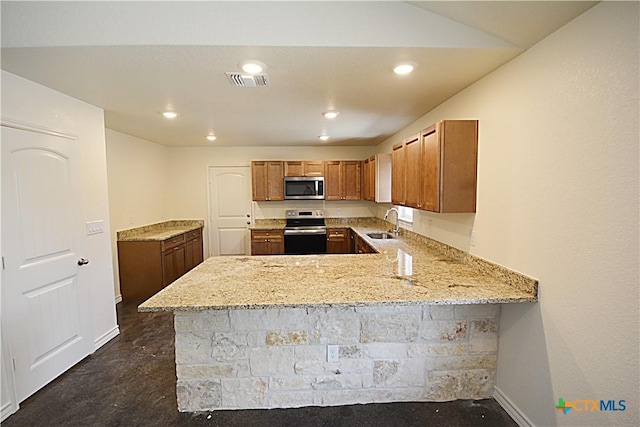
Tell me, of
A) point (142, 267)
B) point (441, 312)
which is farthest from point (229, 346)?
point (142, 267)

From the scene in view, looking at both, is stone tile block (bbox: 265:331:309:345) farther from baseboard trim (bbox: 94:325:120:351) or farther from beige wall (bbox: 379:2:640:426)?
baseboard trim (bbox: 94:325:120:351)

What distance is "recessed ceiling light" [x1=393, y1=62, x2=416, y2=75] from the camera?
6.23ft

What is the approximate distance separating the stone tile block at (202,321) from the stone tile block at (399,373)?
3.51ft

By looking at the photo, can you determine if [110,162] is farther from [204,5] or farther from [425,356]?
[425,356]

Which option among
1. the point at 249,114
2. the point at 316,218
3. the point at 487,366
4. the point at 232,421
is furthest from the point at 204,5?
the point at 316,218

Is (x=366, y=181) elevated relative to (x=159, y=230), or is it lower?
elevated

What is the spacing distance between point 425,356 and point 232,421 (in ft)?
4.47

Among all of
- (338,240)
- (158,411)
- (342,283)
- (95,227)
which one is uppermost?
(95,227)

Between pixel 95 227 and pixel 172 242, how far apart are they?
1.48 m

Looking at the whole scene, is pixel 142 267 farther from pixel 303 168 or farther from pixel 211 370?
pixel 303 168

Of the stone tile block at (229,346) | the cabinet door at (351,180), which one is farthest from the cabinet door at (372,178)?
the stone tile block at (229,346)

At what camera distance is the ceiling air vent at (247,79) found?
2.04 meters

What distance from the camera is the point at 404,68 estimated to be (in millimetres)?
1950

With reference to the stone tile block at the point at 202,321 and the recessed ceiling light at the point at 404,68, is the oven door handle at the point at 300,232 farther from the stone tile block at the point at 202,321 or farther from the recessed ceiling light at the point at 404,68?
the recessed ceiling light at the point at 404,68
